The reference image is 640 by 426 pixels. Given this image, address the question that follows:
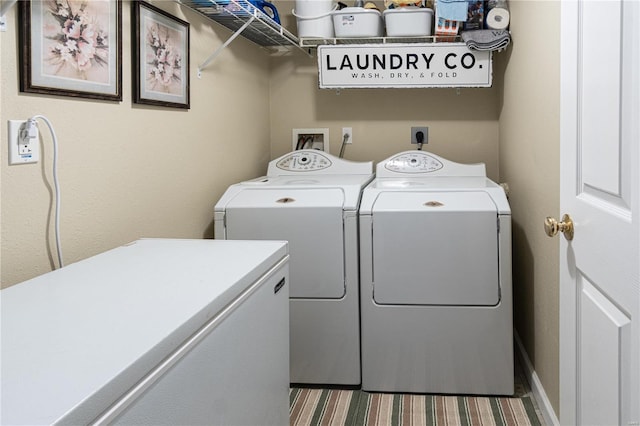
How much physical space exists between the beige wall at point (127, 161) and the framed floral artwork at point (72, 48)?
30 mm

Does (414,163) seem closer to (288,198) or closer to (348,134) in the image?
(348,134)

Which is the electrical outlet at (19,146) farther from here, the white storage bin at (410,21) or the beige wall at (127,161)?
the white storage bin at (410,21)

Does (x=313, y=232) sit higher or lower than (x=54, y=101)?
lower

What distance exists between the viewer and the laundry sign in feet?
9.64

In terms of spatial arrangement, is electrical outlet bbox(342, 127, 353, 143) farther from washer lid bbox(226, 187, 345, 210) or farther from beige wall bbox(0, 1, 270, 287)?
washer lid bbox(226, 187, 345, 210)

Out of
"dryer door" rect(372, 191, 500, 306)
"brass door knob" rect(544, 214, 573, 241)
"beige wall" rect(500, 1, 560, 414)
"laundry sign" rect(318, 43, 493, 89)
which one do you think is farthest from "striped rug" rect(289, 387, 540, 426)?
"laundry sign" rect(318, 43, 493, 89)

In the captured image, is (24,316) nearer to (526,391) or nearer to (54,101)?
(54,101)

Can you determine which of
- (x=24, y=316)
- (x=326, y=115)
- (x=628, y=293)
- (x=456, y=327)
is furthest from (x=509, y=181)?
(x=24, y=316)

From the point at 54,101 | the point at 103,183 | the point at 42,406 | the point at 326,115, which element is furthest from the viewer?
the point at 326,115

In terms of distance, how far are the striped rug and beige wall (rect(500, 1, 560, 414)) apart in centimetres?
19

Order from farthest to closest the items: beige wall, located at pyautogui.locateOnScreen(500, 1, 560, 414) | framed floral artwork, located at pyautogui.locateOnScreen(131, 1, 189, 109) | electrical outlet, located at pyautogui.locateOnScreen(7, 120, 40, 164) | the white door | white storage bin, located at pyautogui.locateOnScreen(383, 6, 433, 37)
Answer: white storage bin, located at pyautogui.locateOnScreen(383, 6, 433, 37) < beige wall, located at pyautogui.locateOnScreen(500, 1, 560, 414) < framed floral artwork, located at pyautogui.locateOnScreen(131, 1, 189, 109) < electrical outlet, located at pyautogui.locateOnScreen(7, 120, 40, 164) < the white door

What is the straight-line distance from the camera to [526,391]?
8.21 feet

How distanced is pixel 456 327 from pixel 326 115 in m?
1.56

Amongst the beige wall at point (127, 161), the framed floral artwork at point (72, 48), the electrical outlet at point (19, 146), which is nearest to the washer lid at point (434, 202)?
the beige wall at point (127, 161)
